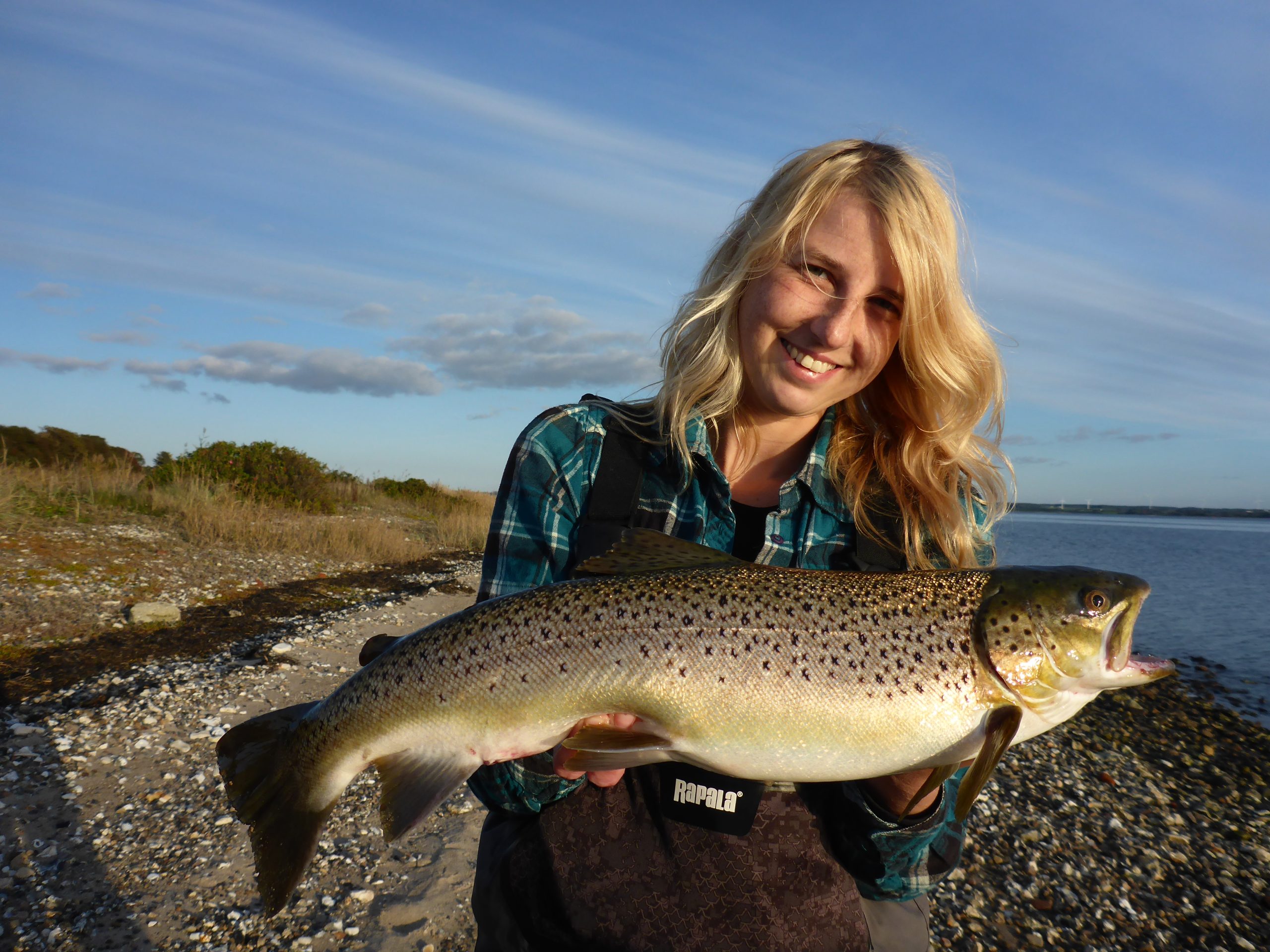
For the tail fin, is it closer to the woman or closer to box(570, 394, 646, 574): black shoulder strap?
A: the woman

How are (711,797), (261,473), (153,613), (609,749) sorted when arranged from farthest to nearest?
1. (261,473)
2. (153,613)
3. (711,797)
4. (609,749)

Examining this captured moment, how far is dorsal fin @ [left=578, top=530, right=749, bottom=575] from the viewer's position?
2723 millimetres

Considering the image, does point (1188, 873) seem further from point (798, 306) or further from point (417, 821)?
point (417, 821)

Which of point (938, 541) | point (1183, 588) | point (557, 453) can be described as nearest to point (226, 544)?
point (557, 453)

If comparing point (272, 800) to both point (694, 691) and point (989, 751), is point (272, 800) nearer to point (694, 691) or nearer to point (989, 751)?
point (694, 691)

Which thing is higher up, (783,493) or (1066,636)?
(783,493)

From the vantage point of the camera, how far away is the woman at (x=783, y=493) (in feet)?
8.66

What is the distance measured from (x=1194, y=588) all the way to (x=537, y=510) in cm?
3034

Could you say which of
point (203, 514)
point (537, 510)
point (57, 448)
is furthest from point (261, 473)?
point (537, 510)

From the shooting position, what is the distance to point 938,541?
128 inches

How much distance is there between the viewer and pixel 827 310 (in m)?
3.27

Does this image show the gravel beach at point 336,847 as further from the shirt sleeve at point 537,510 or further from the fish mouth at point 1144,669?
the fish mouth at point 1144,669

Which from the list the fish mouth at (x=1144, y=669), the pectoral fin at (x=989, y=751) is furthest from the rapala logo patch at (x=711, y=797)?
the fish mouth at (x=1144, y=669)

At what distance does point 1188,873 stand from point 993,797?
1.52 metres
